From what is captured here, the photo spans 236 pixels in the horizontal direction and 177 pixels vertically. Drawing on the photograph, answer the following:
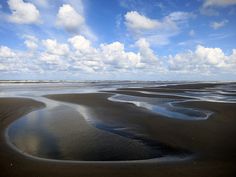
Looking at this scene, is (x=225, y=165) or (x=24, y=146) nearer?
(x=225, y=165)

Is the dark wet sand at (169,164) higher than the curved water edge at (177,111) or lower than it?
lower

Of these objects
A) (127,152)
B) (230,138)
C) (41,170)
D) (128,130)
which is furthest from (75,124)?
(230,138)

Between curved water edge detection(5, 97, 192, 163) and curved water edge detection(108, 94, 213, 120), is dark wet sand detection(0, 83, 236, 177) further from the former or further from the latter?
curved water edge detection(108, 94, 213, 120)

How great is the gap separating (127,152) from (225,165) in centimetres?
319

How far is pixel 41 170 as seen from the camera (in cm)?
679

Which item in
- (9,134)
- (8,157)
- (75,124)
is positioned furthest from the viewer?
(75,124)

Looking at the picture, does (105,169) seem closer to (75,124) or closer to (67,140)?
(67,140)

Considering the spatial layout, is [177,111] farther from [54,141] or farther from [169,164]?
[169,164]

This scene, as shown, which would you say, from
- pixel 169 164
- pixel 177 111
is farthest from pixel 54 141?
pixel 177 111

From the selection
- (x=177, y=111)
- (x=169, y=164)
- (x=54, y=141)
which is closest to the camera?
(x=169, y=164)

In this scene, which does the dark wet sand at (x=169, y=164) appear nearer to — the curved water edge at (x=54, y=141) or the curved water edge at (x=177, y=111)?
the curved water edge at (x=54, y=141)

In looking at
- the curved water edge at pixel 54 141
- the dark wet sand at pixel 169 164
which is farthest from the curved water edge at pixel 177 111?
the curved water edge at pixel 54 141

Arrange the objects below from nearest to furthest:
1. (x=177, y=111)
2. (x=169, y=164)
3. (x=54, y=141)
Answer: (x=169, y=164) → (x=54, y=141) → (x=177, y=111)

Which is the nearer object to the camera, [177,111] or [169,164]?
[169,164]
